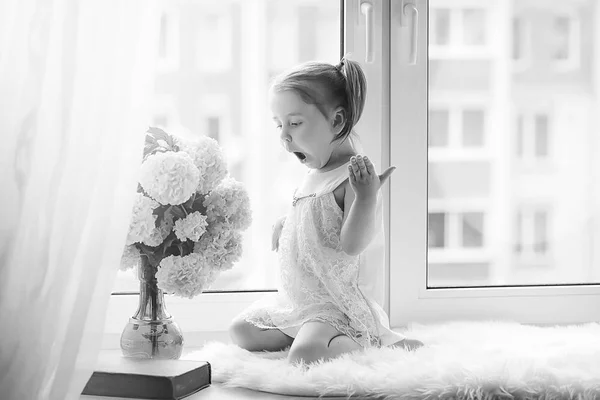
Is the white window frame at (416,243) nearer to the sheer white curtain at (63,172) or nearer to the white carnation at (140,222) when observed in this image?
the white carnation at (140,222)

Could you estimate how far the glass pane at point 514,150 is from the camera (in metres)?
1.79

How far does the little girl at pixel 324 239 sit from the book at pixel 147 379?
0.23 m

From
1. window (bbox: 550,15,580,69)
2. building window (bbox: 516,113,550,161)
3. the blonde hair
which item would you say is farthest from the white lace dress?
window (bbox: 550,15,580,69)

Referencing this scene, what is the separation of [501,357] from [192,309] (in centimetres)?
70

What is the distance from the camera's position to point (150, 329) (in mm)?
1354

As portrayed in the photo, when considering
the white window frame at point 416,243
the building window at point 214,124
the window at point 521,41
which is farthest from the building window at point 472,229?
the building window at point 214,124

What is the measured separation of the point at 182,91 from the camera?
1.77m

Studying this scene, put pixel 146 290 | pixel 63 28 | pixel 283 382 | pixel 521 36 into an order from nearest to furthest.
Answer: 1. pixel 63 28
2. pixel 283 382
3. pixel 146 290
4. pixel 521 36

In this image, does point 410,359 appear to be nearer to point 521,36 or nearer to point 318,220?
point 318,220

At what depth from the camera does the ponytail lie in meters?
1.47

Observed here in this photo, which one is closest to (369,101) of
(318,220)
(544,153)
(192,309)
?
(318,220)

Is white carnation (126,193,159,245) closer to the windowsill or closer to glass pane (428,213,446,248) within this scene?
the windowsill

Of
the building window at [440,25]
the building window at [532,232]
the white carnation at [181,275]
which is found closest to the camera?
the white carnation at [181,275]

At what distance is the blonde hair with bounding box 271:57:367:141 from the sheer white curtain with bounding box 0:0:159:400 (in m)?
0.40
